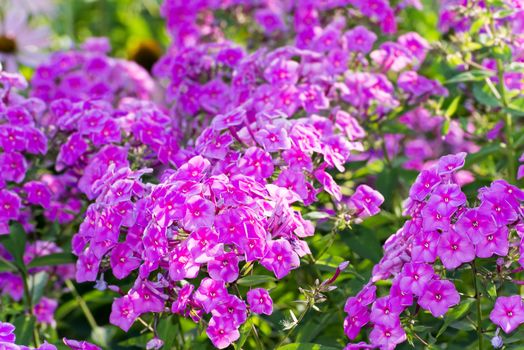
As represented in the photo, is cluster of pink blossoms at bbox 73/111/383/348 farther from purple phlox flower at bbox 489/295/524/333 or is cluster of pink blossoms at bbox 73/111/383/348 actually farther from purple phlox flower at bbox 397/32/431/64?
purple phlox flower at bbox 397/32/431/64

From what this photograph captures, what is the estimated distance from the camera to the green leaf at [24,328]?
276 centimetres

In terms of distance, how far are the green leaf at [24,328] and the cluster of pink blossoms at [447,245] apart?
1.05 metres

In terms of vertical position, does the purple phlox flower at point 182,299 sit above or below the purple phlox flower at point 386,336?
above

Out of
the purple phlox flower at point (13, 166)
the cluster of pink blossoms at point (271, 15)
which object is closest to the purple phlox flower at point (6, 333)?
the purple phlox flower at point (13, 166)

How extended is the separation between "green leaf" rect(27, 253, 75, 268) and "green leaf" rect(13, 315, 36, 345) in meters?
0.16

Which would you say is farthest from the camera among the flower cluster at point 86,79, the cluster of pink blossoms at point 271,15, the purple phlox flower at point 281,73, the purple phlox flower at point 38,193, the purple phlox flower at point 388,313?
the flower cluster at point 86,79

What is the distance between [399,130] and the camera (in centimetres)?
319

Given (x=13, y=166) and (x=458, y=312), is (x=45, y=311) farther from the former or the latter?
(x=458, y=312)

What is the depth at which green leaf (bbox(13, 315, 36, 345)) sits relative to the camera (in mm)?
2756

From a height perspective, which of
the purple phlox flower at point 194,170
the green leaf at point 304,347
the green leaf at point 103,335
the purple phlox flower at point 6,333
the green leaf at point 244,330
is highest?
the purple phlox flower at point 194,170

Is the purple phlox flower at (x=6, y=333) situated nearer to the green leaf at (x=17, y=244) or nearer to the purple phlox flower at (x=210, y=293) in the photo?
the purple phlox flower at (x=210, y=293)

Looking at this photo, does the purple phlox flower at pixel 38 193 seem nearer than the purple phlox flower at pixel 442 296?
No

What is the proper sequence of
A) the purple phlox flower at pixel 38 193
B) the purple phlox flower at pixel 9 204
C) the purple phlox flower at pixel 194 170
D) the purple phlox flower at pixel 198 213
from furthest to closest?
the purple phlox flower at pixel 38 193, the purple phlox flower at pixel 9 204, the purple phlox flower at pixel 194 170, the purple phlox flower at pixel 198 213

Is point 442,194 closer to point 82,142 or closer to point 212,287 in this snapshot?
point 212,287
